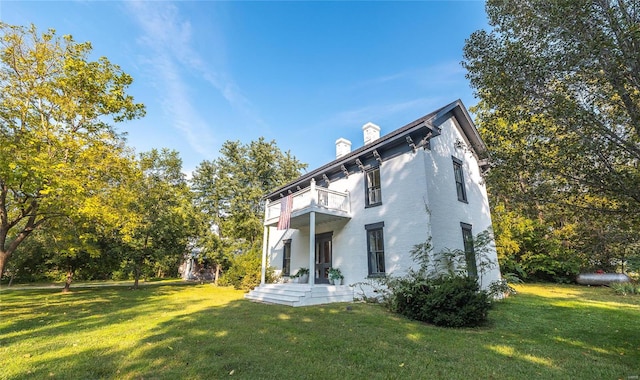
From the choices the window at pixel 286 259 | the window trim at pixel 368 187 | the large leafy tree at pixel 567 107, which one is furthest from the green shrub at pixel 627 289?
the window at pixel 286 259

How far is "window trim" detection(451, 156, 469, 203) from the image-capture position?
1231cm

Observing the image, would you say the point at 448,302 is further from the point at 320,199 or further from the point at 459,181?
the point at 459,181

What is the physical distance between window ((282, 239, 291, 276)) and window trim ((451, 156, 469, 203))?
9950mm

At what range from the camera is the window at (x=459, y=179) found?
1236 centimetres

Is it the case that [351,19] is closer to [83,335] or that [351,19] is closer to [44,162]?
[44,162]

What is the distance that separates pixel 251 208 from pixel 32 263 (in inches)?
766

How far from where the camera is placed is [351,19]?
12.5m

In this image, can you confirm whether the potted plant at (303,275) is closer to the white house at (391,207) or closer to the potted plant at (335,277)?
the white house at (391,207)

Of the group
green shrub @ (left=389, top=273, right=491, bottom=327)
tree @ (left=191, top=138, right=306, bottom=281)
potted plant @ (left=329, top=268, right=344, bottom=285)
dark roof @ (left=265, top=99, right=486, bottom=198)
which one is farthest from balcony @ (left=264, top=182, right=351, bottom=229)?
tree @ (left=191, top=138, right=306, bottom=281)

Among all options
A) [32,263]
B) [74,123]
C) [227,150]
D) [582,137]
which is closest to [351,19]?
[582,137]

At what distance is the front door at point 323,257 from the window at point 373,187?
2831 millimetres

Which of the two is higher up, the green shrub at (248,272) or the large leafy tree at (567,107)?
the large leafy tree at (567,107)

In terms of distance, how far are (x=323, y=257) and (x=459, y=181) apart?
7511 mm

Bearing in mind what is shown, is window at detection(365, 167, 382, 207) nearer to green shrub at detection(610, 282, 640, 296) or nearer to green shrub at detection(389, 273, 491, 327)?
green shrub at detection(389, 273, 491, 327)
